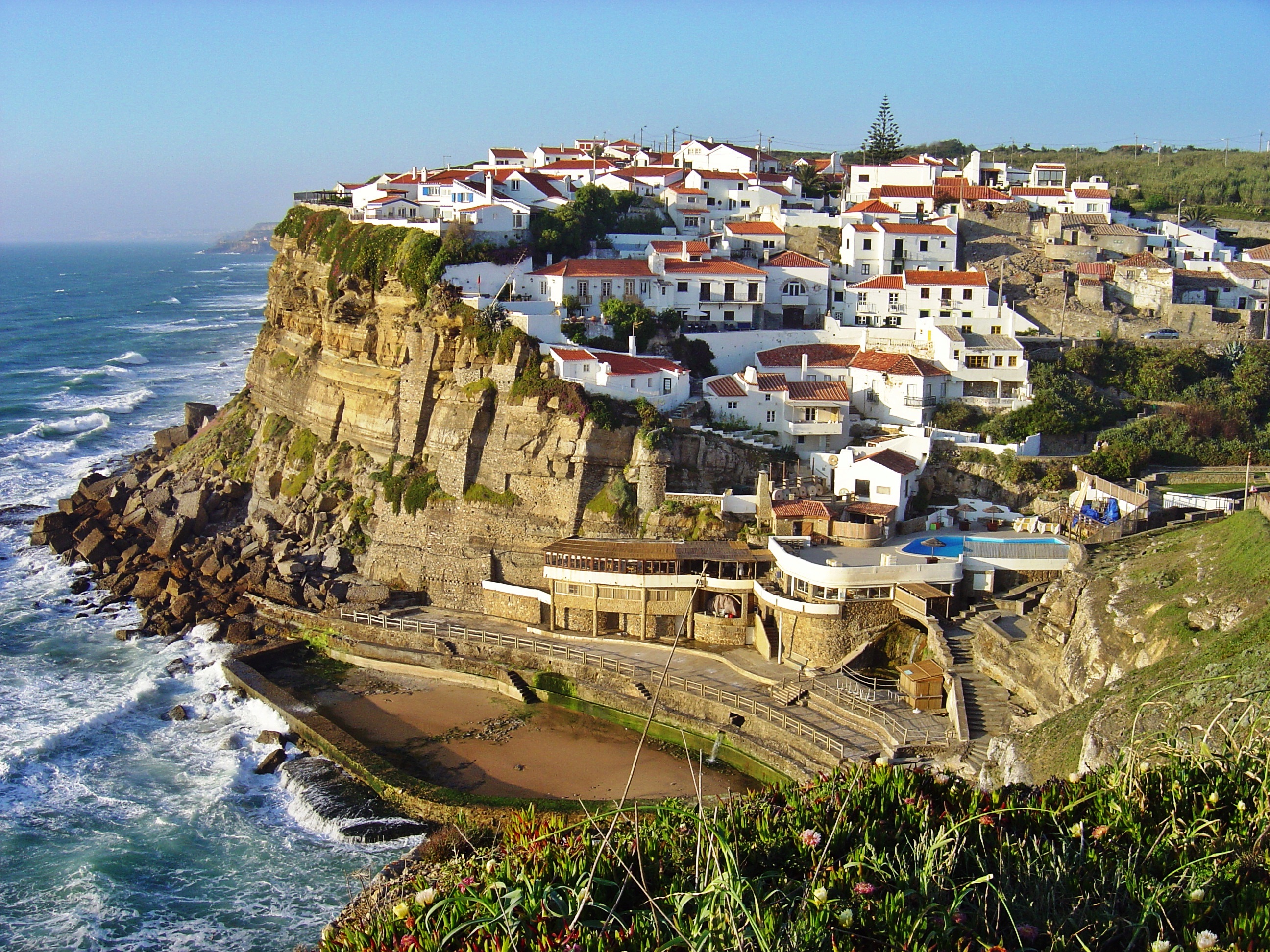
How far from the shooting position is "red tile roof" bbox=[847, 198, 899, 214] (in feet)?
145

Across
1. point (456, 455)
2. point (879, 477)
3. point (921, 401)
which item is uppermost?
point (921, 401)

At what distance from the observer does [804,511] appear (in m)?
29.2

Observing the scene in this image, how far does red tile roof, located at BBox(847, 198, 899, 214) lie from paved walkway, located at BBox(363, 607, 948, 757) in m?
22.9

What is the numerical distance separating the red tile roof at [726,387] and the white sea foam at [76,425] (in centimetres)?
3447

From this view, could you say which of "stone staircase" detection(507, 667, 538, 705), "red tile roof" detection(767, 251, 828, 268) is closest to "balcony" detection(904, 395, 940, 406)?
"red tile roof" detection(767, 251, 828, 268)

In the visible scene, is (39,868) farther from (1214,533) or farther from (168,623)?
(1214,533)

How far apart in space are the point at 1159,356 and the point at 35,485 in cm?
4400

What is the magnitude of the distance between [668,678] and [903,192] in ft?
97.2

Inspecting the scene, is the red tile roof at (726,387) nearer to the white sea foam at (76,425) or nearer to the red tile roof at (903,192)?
the red tile roof at (903,192)

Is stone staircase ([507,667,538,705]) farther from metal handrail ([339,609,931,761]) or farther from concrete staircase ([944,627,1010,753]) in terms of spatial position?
concrete staircase ([944,627,1010,753])

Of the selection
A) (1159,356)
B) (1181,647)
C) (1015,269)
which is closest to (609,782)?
(1181,647)

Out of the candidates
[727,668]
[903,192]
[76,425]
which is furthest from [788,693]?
[76,425]

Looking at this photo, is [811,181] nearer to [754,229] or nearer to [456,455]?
[754,229]

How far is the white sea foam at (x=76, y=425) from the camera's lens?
5344 centimetres
